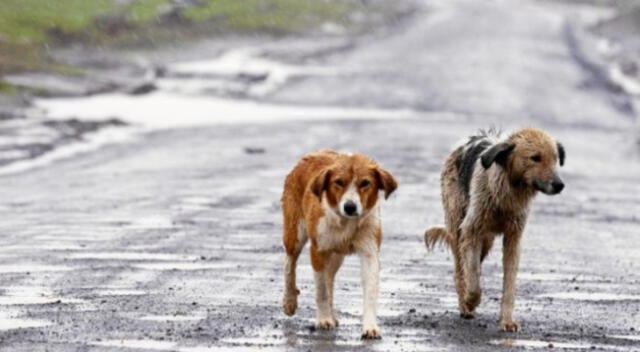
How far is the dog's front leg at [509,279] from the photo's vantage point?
37.4 feet

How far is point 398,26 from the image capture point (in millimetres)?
71250

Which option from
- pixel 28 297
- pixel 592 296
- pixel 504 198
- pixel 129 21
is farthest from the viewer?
pixel 129 21

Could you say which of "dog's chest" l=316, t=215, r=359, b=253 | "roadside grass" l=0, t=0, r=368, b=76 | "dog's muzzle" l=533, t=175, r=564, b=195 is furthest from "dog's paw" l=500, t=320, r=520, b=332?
"roadside grass" l=0, t=0, r=368, b=76

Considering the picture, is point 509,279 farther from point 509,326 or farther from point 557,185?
point 557,185

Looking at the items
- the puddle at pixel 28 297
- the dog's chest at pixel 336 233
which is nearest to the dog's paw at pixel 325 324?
the dog's chest at pixel 336 233

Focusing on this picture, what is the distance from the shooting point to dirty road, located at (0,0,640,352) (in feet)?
36.3

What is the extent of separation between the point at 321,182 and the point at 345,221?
0.28 m

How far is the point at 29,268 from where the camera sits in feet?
45.7

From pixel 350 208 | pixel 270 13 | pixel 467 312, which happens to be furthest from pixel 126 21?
pixel 350 208

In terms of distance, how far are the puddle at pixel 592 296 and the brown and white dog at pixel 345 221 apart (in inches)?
104

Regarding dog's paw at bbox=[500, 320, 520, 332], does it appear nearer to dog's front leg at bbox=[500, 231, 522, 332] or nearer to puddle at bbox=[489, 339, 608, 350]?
dog's front leg at bbox=[500, 231, 522, 332]

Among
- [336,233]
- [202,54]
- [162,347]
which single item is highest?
[336,233]

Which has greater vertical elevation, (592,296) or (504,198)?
(504,198)

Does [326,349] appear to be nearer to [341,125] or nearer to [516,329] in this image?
[516,329]
